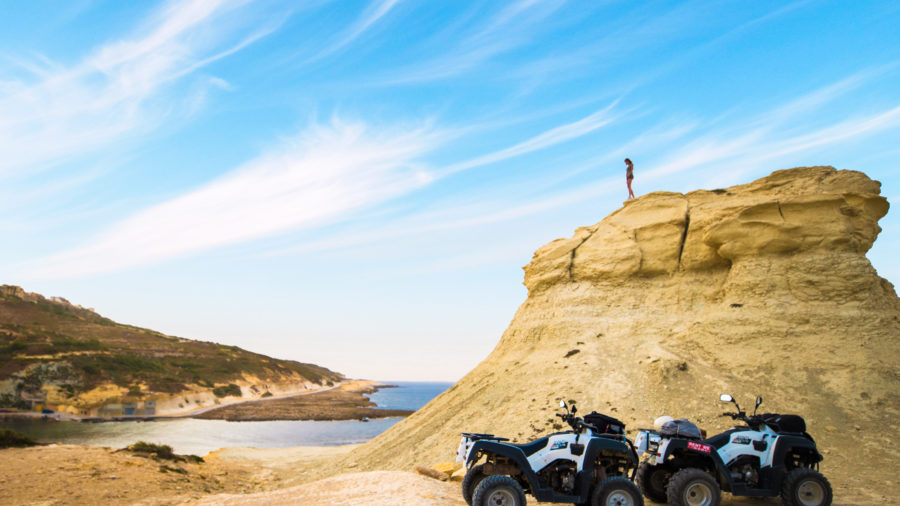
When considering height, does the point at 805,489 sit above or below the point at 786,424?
below

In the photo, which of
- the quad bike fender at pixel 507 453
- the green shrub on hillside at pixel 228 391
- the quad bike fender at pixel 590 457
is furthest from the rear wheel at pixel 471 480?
the green shrub on hillside at pixel 228 391

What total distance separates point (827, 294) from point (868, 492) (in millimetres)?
7858

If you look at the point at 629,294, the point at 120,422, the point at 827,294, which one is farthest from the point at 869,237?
the point at 120,422

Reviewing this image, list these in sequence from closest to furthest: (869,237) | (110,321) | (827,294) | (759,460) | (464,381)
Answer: (759,460)
(827,294)
(869,237)
(464,381)
(110,321)

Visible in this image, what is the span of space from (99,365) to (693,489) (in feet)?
268

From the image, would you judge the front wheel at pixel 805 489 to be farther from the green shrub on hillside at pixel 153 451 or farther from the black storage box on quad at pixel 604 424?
the green shrub on hillside at pixel 153 451

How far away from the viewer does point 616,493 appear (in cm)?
890

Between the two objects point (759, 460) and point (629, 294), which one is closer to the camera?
point (759, 460)

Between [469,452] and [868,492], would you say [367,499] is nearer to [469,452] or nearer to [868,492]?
[469,452]

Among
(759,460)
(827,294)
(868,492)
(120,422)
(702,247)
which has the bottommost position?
(120,422)

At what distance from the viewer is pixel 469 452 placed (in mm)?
8961

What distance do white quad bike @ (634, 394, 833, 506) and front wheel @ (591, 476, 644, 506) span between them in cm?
79

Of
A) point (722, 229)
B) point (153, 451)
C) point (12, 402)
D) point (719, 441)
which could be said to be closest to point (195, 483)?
point (153, 451)

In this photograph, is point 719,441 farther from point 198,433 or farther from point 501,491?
point 198,433
